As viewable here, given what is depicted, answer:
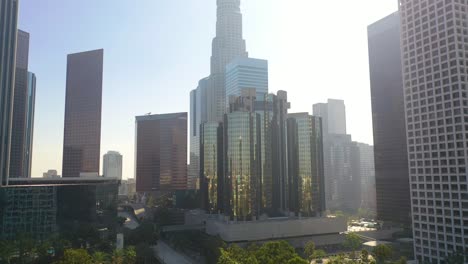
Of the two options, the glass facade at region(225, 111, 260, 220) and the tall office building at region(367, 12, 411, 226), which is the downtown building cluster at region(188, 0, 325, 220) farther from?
the tall office building at region(367, 12, 411, 226)

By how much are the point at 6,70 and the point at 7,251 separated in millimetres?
74624

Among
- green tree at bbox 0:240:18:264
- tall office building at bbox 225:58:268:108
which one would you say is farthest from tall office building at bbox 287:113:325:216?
green tree at bbox 0:240:18:264

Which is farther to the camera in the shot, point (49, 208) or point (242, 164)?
point (242, 164)

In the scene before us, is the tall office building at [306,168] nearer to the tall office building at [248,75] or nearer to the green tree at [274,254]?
the tall office building at [248,75]

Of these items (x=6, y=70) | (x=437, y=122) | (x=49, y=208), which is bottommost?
(x=49, y=208)

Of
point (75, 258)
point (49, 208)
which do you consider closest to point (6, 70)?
point (49, 208)

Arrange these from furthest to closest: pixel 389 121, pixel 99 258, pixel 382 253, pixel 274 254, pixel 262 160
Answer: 1. pixel 389 121
2. pixel 262 160
3. pixel 382 253
4. pixel 99 258
5. pixel 274 254

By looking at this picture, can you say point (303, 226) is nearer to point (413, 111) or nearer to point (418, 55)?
point (413, 111)

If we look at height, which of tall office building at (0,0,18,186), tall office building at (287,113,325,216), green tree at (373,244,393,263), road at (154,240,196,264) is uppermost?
tall office building at (0,0,18,186)

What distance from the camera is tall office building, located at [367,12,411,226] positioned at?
5645 inches

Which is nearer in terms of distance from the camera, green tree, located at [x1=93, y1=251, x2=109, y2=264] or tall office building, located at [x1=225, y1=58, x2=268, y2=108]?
green tree, located at [x1=93, y1=251, x2=109, y2=264]

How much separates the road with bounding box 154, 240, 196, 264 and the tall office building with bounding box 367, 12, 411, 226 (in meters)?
88.4

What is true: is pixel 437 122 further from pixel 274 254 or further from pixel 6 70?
pixel 6 70

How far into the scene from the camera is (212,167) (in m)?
144
